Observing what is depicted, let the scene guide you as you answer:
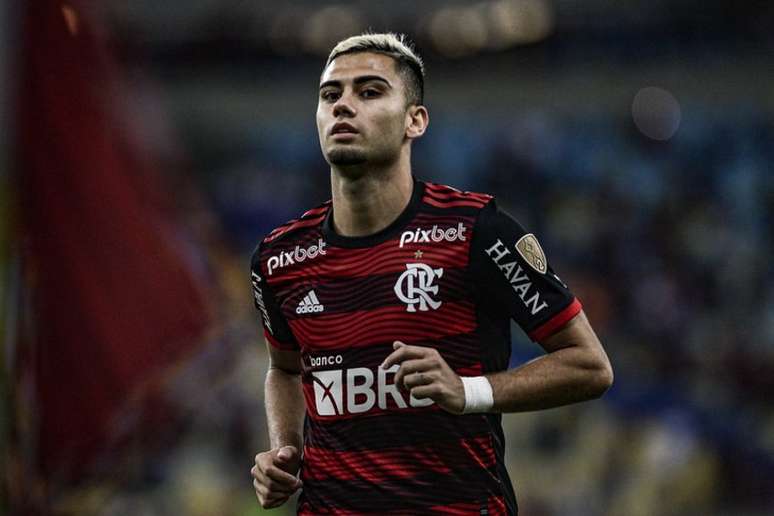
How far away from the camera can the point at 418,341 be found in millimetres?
4273

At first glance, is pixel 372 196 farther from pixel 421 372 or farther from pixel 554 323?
pixel 421 372

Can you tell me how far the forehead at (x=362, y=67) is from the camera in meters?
4.54

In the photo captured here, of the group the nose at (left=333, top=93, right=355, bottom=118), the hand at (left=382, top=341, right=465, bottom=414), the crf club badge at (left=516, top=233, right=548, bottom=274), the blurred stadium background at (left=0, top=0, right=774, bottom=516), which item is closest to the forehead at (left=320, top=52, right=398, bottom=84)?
the nose at (left=333, top=93, right=355, bottom=118)

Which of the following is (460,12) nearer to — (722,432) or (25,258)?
(722,432)

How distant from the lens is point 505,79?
67.7ft

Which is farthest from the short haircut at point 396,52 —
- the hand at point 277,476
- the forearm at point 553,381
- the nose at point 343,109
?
→ the hand at point 277,476

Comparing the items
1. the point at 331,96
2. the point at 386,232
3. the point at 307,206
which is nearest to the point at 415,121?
the point at 331,96

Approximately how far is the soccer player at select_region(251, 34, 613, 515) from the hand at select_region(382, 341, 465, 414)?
0.10 meters

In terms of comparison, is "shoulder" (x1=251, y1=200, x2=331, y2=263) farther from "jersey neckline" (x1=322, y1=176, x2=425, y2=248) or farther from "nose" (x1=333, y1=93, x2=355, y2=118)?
"nose" (x1=333, y1=93, x2=355, y2=118)

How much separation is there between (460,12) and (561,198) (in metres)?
4.34

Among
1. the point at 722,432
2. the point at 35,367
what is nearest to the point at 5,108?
the point at 35,367

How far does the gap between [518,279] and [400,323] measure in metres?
0.41

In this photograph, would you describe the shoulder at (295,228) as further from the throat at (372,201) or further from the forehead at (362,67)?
the forehead at (362,67)

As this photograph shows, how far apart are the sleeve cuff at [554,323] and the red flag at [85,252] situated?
1.17 meters
